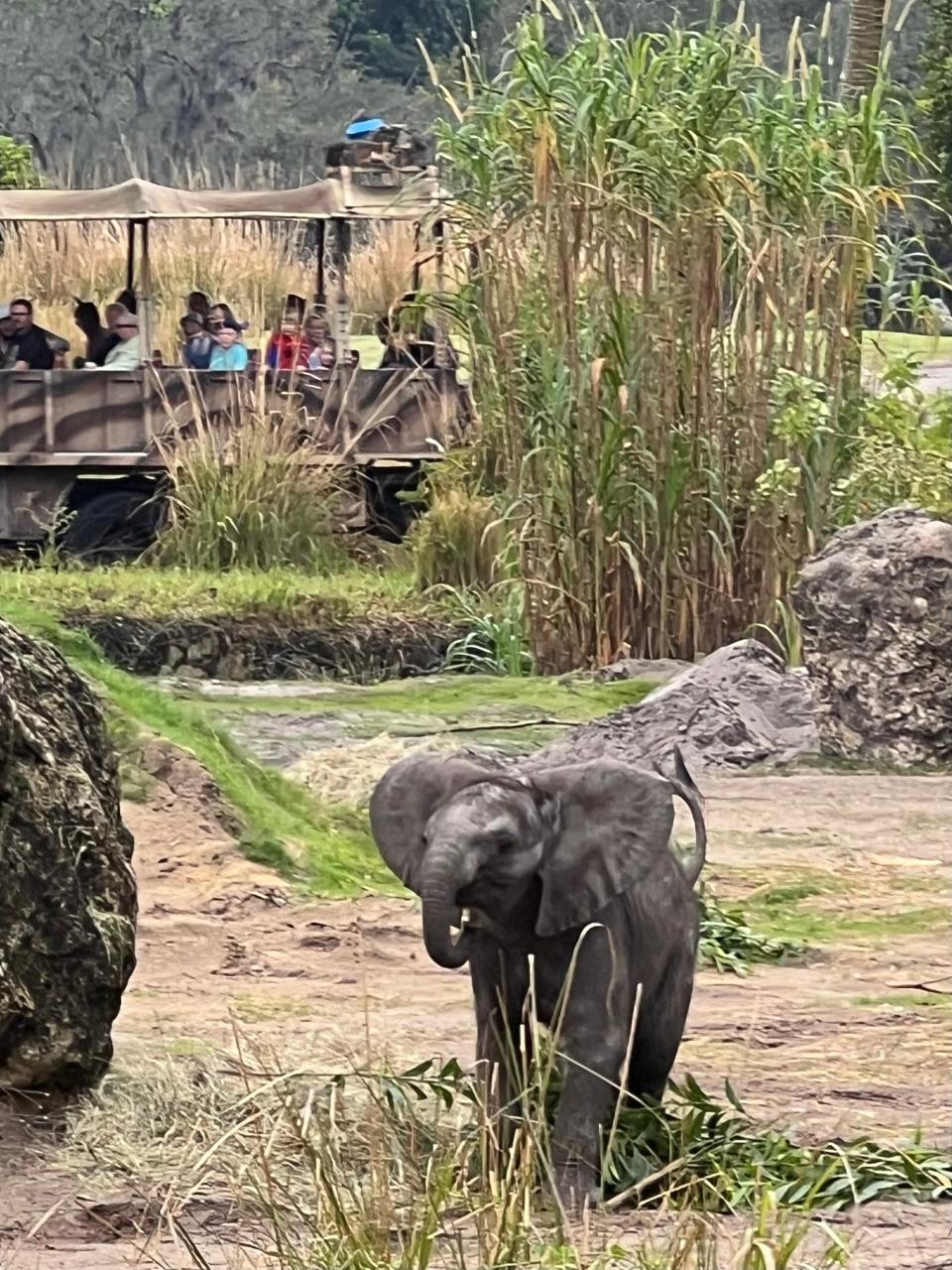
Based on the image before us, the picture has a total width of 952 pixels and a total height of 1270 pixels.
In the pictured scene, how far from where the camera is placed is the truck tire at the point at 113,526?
1742cm

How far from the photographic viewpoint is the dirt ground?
4.39 m

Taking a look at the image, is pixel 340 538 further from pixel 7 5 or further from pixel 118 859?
pixel 7 5

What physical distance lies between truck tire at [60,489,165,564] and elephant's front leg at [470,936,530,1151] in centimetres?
1301

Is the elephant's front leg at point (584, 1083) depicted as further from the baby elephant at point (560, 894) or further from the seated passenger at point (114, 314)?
the seated passenger at point (114, 314)

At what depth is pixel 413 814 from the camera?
440cm

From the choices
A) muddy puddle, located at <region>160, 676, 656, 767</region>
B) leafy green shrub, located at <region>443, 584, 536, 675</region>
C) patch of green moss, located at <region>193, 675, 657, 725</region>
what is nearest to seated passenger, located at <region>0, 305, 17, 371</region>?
leafy green shrub, located at <region>443, 584, 536, 675</region>

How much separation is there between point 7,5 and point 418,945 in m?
41.5

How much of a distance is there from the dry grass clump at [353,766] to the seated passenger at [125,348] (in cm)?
764

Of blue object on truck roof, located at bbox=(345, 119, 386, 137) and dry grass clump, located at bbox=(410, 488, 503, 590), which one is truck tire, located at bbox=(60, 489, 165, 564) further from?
blue object on truck roof, located at bbox=(345, 119, 386, 137)

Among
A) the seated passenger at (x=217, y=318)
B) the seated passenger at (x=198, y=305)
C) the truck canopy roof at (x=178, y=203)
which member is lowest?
the seated passenger at (x=217, y=318)

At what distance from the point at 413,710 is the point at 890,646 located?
217 centimetres

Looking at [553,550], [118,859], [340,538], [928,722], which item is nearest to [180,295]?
[340,538]

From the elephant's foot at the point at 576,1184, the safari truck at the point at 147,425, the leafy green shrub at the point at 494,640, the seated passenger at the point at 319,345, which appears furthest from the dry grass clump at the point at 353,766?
the seated passenger at the point at 319,345

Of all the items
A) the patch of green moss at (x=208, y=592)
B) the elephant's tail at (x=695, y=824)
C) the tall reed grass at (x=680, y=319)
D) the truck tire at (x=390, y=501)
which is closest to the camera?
the elephant's tail at (x=695, y=824)
